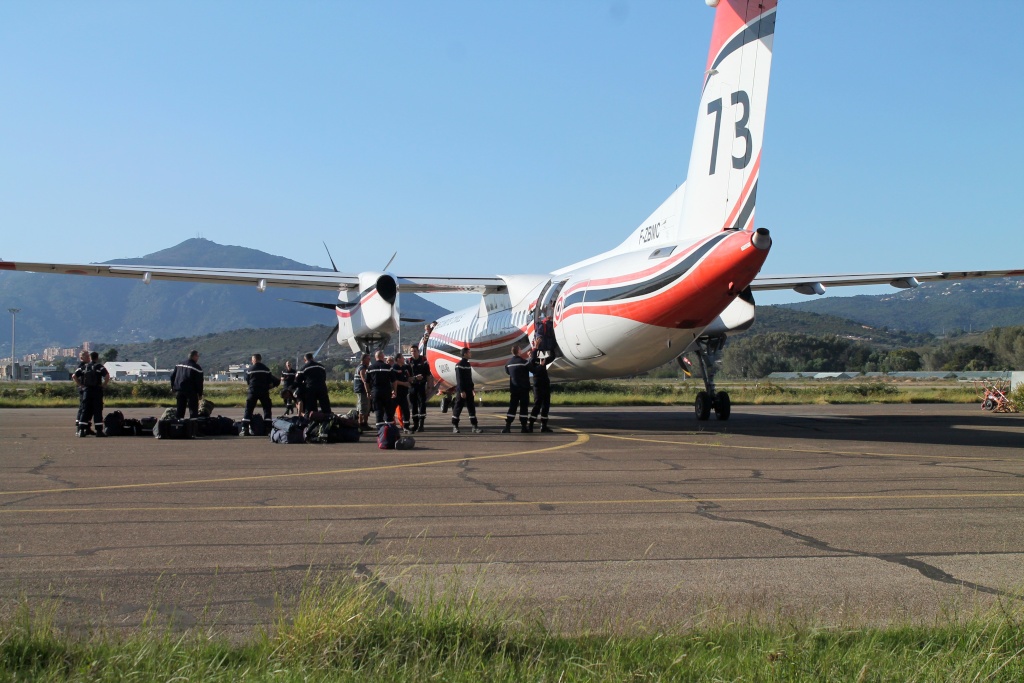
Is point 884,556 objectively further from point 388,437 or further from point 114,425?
point 114,425

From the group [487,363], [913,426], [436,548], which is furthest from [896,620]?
[487,363]

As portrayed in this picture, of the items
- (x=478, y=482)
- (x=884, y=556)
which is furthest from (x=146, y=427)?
(x=884, y=556)

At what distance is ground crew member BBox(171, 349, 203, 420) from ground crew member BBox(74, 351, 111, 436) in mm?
A: 1394

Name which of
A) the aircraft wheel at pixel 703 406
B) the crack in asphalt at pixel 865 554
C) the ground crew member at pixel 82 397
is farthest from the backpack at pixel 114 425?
the crack in asphalt at pixel 865 554

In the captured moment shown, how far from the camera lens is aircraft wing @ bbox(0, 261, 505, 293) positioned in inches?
944

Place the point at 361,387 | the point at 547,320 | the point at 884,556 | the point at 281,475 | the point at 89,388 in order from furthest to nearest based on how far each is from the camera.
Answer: the point at 361,387
the point at 547,320
the point at 89,388
the point at 281,475
the point at 884,556

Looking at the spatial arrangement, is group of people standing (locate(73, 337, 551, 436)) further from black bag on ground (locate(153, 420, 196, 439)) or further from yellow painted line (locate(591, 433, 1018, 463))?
yellow painted line (locate(591, 433, 1018, 463))

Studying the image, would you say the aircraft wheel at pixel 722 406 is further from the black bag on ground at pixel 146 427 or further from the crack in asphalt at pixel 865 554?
the crack in asphalt at pixel 865 554

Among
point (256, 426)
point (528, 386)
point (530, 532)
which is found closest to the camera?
point (530, 532)

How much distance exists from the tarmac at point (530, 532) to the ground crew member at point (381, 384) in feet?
9.90

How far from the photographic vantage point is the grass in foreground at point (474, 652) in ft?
14.3

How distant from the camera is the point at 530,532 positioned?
8289 millimetres

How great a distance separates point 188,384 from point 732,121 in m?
12.2

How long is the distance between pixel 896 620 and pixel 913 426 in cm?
1851
